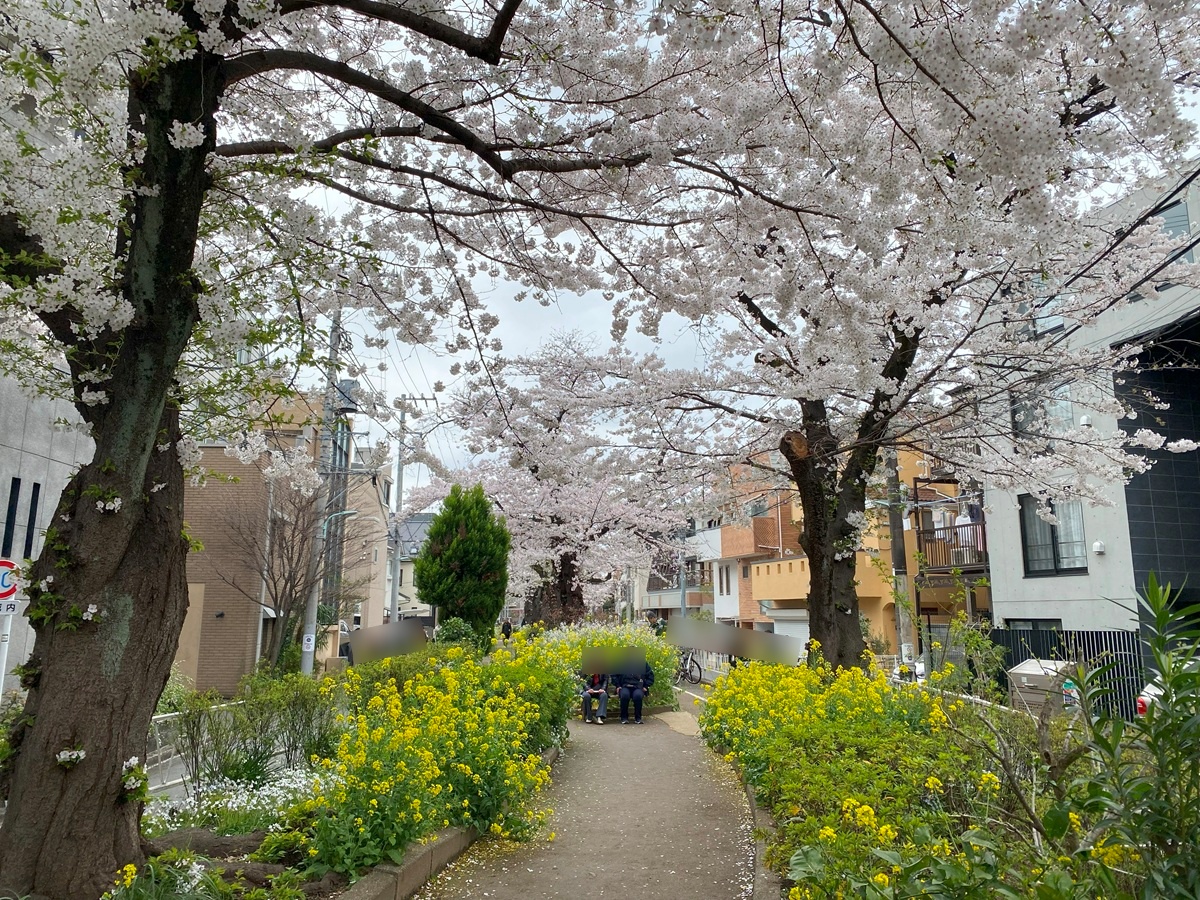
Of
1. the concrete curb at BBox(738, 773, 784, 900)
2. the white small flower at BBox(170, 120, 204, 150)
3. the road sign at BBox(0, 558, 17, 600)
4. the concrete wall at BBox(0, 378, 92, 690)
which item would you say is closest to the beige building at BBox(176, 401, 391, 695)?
the concrete wall at BBox(0, 378, 92, 690)

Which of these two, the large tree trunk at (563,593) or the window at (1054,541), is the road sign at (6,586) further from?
the large tree trunk at (563,593)

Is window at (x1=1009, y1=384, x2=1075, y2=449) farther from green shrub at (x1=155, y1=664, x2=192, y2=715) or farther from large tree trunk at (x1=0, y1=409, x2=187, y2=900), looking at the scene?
green shrub at (x1=155, y1=664, x2=192, y2=715)

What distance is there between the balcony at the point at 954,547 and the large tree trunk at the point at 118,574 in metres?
19.1

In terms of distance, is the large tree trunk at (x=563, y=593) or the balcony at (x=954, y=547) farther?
the large tree trunk at (x=563, y=593)

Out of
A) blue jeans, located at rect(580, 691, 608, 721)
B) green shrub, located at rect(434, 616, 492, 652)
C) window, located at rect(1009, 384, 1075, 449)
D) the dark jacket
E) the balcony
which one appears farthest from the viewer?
the balcony

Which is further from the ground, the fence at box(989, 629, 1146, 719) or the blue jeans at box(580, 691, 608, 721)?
the fence at box(989, 629, 1146, 719)

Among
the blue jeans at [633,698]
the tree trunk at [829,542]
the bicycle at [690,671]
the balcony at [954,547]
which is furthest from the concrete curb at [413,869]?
the balcony at [954,547]

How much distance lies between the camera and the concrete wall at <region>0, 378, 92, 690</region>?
10469mm

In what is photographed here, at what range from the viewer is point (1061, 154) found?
3.13 meters

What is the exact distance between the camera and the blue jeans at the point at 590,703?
12742 millimetres

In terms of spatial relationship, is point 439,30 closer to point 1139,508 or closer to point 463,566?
point 463,566

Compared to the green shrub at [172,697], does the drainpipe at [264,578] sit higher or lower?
higher

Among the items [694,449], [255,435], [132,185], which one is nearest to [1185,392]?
[694,449]

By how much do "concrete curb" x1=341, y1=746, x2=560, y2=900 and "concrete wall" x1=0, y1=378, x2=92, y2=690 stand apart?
8134 millimetres
